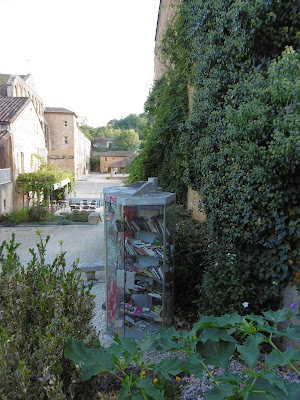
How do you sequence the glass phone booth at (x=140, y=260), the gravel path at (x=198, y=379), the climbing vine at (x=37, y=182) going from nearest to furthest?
the gravel path at (x=198, y=379)
the glass phone booth at (x=140, y=260)
the climbing vine at (x=37, y=182)

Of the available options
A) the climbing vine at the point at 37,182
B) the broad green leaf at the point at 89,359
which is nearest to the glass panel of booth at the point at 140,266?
the broad green leaf at the point at 89,359

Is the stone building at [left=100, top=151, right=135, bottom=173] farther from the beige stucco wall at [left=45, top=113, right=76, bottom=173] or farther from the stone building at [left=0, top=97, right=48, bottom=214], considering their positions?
the stone building at [left=0, top=97, right=48, bottom=214]

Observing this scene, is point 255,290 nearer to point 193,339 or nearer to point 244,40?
point 193,339

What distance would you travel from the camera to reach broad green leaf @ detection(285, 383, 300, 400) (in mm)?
1297

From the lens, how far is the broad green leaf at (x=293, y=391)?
4.25ft

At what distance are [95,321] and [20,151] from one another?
16.5m

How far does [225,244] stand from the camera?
4.54 meters

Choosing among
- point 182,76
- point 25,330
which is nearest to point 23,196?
point 182,76

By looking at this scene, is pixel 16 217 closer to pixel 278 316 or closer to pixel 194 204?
pixel 194 204

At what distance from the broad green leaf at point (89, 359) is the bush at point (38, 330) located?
0.18 m

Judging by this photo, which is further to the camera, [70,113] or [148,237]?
[70,113]

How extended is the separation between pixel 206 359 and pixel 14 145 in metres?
18.6

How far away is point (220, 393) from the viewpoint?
1.30 metres

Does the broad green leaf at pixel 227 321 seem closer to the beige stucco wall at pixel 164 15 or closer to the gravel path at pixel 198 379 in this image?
the gravel path at pixel 198 379
